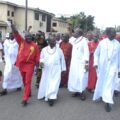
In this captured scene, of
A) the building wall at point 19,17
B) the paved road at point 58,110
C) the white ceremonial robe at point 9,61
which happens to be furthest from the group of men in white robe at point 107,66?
the building wall at point 19,17

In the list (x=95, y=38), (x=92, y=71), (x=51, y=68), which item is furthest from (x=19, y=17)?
(x=51, y=68)

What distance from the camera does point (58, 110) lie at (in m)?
8.78

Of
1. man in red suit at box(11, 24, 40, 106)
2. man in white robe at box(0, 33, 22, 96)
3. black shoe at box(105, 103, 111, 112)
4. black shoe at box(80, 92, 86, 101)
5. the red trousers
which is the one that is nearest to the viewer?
black shoe at box(105, 103, 111, 112)

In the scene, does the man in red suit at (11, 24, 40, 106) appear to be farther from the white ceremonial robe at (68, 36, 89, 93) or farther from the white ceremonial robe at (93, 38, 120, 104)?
the white ceremonial robe at (93, 38, 120, 104)

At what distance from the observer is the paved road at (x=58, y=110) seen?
8.13 m

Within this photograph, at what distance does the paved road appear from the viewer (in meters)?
8.13

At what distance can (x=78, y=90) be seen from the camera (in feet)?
33.7

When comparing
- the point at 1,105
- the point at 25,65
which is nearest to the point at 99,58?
the point at 25,65

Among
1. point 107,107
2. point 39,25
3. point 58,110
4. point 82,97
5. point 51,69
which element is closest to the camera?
point 58,110

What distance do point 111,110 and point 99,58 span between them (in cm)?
131

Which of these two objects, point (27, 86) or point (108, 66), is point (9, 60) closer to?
point (27, 86)

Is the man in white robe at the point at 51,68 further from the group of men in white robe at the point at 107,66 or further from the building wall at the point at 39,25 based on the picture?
the building wall at the point at 39,25

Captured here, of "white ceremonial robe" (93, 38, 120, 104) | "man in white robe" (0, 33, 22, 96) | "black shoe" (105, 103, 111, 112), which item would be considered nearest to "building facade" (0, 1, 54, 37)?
"man in white robe" (0, 33, 22, 96)

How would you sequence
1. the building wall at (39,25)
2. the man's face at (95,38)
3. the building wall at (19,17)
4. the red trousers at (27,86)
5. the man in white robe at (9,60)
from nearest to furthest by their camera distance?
the red trousers at (27,86)
the man in white robe at (9,60)
the man's face at (95,38)
the building wall at (19,17)
the building wall at (39,25)
